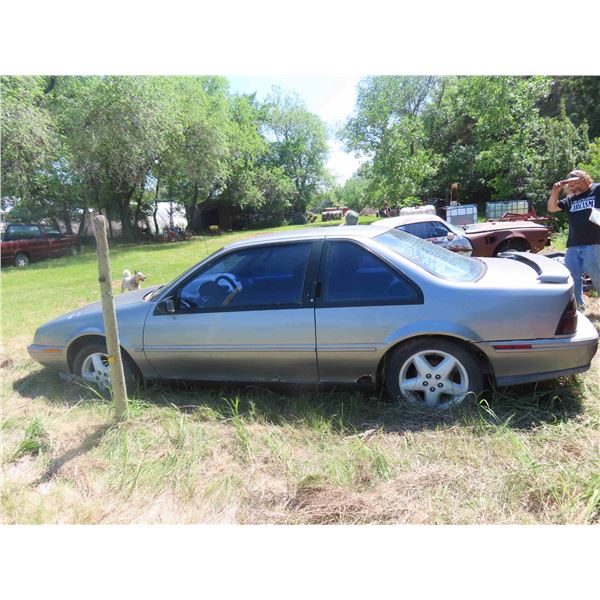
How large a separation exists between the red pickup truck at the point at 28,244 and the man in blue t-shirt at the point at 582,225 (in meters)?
18.7

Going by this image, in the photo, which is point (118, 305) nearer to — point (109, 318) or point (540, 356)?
point (109, 318)

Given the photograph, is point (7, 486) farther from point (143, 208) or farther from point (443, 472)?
point (143, 208)

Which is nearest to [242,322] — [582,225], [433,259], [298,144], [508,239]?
[433,259]

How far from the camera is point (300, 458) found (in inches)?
108

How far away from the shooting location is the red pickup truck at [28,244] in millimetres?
16719

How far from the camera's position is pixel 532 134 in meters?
19.7

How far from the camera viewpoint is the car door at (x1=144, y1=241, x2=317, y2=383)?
3.24 metres

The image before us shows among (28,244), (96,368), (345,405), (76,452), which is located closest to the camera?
(76,452)

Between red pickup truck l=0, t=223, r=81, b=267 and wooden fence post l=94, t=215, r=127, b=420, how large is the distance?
16795 mm

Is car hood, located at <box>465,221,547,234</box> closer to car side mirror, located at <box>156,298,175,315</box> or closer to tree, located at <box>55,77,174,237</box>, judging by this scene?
car side mirror, located at <box>156,298,175,315</box>

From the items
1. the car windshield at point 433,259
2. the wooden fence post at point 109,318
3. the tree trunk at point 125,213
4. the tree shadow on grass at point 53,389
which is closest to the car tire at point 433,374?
the car windshield at point 433,259

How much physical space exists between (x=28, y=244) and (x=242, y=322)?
1776 centimetres

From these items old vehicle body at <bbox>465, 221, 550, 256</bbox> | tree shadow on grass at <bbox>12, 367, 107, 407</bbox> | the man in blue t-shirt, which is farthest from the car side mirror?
old vehicle body at <bbox>465, 221, 550, 256</bbox>

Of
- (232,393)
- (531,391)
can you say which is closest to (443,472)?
(531,391)
